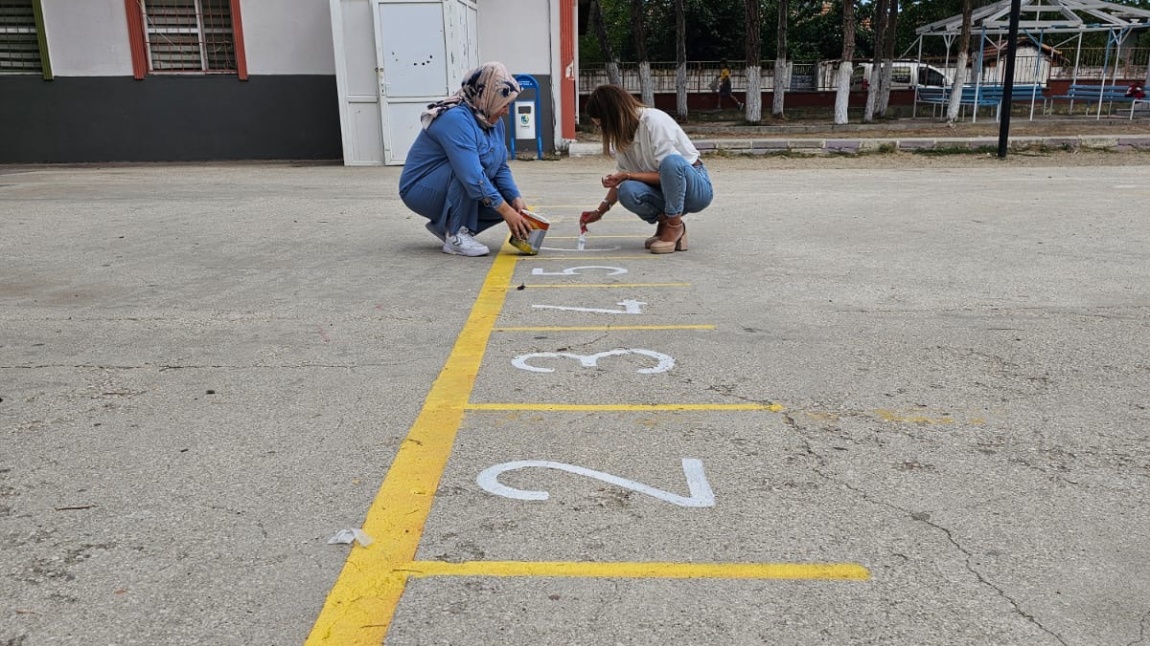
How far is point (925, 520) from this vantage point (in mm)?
2754

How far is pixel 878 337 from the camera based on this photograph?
4684 millimetres

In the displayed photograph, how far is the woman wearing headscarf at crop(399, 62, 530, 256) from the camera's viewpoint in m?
6.44

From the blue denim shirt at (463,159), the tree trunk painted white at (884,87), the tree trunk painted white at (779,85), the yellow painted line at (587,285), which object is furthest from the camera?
the tree trunk painted white at (884,87)

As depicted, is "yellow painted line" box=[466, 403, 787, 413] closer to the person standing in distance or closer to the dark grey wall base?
the dark grey wall base

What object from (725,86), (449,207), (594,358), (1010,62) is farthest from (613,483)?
(725,86)

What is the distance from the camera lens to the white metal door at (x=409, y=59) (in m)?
13.7

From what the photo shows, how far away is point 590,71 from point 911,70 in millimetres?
11025

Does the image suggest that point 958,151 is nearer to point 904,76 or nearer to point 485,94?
point 485,94

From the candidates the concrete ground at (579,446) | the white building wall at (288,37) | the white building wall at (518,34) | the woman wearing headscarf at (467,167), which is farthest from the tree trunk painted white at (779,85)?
the woman wearing headscarf at (467,167)

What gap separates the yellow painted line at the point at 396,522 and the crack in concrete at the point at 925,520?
1282mm

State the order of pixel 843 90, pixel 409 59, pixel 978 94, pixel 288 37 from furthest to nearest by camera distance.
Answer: pixel 843 90 → pixel 978 94 → pixel 288 37 → pixel 409 59

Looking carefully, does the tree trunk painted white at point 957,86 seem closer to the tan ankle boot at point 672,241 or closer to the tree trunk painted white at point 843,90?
the tree trunk painted white at point 843,90

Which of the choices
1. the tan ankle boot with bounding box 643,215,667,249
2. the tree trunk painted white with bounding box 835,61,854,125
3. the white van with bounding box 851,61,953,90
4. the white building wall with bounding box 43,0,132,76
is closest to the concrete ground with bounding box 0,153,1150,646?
the tan ankle boot with bounding box 643,215,667,249

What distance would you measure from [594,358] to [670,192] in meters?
2.65
